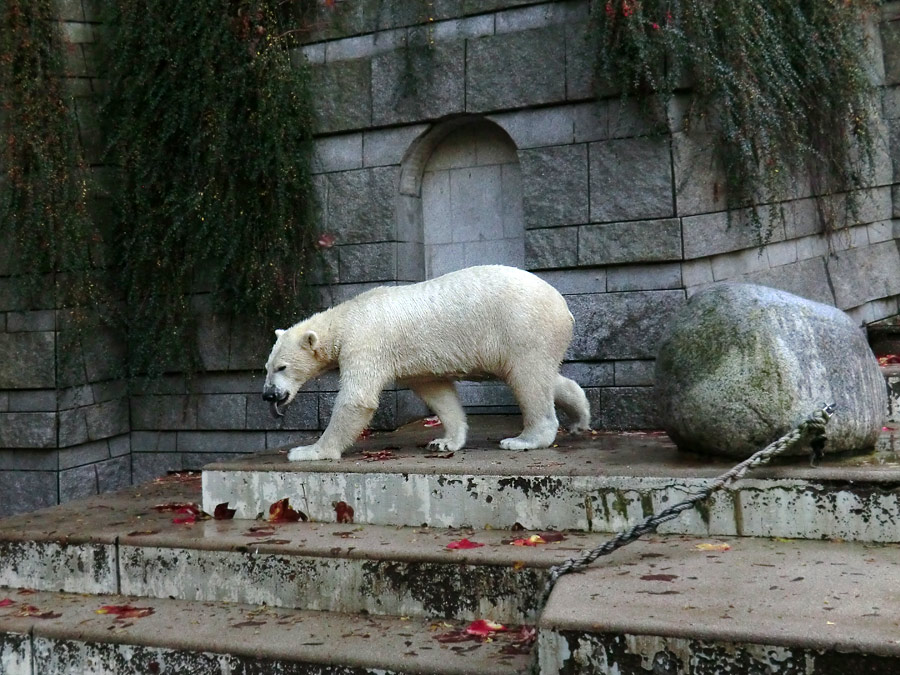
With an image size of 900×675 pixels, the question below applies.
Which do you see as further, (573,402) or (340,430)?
(573,402)

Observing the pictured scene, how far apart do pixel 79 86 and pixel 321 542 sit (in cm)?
495

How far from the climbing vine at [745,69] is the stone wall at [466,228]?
19 cm

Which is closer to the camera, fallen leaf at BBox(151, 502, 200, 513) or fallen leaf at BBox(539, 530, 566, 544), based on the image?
fallen leaf at BBox(539, 530, 566, 544)

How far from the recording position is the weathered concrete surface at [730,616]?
2.90m

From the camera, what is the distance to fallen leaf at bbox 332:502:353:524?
5047 millimetres

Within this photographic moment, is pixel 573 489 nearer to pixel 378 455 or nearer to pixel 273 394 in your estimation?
pixel 378 455

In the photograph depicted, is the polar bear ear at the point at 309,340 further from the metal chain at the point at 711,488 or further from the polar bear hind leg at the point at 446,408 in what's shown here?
the metal chain at the point at 711,488

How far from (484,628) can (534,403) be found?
1.65 meters

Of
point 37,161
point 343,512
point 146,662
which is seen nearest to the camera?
point 146,662

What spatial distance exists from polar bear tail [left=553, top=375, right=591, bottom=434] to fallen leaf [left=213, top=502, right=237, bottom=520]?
1994 mm

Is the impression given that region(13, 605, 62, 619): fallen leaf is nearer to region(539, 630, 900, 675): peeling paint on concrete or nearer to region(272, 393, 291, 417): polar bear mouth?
region(272, 393, 291, 417): polar bear mouth

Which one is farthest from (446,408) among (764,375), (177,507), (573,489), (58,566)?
(58,566)

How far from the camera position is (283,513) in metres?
5.21

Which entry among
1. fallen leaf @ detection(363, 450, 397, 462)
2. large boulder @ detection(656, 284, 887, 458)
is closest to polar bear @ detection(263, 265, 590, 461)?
fallen leaf @ detection(363, 450, 397, 462)
